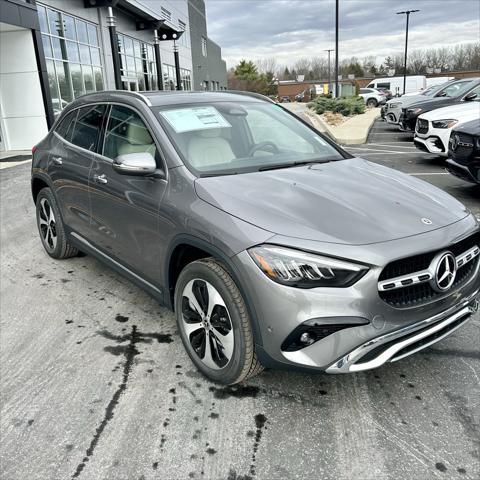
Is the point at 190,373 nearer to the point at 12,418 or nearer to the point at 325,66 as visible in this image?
the point at 12,418

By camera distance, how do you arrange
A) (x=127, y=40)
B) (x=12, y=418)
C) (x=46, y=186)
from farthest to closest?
1. (x=127, y=40)
2. (x=46, y=186)
3. (x=12, y=418)

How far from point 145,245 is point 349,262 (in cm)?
151

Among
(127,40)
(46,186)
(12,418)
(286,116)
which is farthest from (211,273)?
(127,40)

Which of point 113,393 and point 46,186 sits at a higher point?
point 46,186

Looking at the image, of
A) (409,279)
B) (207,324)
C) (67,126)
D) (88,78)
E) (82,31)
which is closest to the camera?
(409,279)

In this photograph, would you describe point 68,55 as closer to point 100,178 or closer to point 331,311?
point 100,178

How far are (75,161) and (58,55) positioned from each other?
1636 cm

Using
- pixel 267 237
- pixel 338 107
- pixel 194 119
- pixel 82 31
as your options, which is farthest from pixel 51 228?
pixel 338 107

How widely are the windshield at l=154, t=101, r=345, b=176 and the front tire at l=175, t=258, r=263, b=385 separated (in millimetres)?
702

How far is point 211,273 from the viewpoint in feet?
8.67

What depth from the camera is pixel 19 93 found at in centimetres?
1667

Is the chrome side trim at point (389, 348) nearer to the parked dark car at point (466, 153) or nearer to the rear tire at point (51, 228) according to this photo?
the rear tire at point (51, 228)

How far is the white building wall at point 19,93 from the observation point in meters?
16.0

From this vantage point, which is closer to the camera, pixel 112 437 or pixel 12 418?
pixel 112 437
